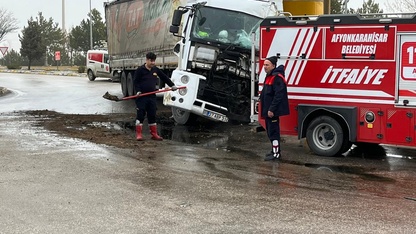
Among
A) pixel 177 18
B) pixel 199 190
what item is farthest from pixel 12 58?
pixel 199 190

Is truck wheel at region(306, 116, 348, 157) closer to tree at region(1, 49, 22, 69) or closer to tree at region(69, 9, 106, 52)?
tree at region(69, 9, 106, 52)

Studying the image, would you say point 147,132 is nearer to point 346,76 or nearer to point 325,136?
point 325,136

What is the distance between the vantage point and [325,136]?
8992 millimetres

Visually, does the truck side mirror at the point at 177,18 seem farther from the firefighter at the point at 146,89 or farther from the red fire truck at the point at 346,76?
the red fire truck at the point at 346,76

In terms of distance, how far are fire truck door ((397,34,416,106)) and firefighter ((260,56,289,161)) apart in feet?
5.82

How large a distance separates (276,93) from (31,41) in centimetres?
5984

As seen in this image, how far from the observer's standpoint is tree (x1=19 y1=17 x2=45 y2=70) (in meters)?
63.0

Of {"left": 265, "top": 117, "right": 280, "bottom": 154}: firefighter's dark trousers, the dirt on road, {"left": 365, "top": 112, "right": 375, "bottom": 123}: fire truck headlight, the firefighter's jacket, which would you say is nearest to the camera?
{"left": 365, "top": 112, "right": 375, "bottom": 123}: fire truck headlight

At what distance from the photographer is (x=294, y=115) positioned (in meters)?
9.12

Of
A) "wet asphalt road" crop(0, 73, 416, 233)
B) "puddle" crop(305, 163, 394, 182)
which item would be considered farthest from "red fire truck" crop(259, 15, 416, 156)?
"puddle" crop(305, 163, 394, 182)

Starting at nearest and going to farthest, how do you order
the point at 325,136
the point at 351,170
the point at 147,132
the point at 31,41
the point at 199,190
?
the point at 199,190, the point at 351,170, the point at 325,136, the point at 147,132, the point at 31,41

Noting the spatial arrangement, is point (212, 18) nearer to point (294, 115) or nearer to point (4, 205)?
point (294, 115)

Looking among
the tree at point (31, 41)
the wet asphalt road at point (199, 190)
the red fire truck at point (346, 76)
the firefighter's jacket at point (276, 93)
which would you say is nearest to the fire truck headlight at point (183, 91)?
the wet asphalt road at point (199, 190)

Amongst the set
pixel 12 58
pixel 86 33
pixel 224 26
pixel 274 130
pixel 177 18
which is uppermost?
pixel 86 33
